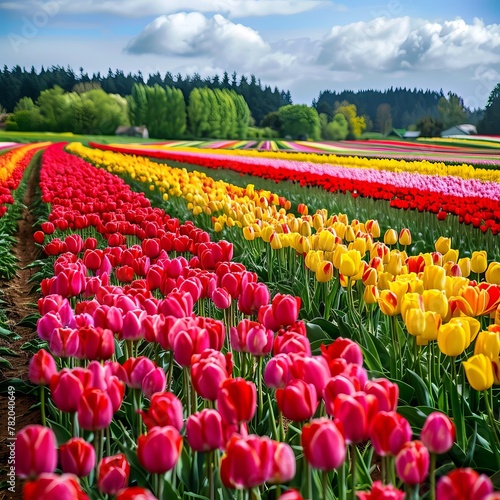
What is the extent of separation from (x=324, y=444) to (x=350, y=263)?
1782 millimetres

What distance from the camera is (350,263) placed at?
9.76 feet

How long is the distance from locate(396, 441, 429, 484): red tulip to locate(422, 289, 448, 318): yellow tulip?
1028mm

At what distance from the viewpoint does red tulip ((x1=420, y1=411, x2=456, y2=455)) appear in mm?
1349

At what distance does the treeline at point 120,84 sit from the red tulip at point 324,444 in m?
50.7

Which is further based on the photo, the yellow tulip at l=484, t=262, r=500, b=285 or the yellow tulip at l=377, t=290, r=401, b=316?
the yellow tulip at l=484, t=262, r=500, b=285

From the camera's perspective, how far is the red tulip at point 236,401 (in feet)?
4.69

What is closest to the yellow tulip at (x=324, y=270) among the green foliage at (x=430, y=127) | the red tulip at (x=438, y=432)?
the red tulip at (x=438, y=432)

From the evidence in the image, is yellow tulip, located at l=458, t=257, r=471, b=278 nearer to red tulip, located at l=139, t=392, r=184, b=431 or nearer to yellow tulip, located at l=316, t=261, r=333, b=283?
yellow tulip, located at l=316, t=261, r=333, b=283

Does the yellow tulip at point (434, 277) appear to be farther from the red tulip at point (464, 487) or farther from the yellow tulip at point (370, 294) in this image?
the red tulip at point (464, 487)

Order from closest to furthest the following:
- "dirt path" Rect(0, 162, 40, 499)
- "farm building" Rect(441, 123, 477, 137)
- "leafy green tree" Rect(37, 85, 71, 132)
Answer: "dirt path" Rect(0, 162, 40, 499) < "farm building" Rect(441, 123, 477, 137) < "leafy green tree" Rect(37, 85, 71, 132)

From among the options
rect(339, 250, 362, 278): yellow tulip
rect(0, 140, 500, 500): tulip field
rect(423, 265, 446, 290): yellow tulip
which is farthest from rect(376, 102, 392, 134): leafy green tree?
rect(423, 265, 446, 290): yellow tulip

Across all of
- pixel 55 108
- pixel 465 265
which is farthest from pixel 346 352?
pixel 55 108

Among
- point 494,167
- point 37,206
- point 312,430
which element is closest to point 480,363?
point 312,430

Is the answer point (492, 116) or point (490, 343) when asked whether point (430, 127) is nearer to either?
point (492, 116)
